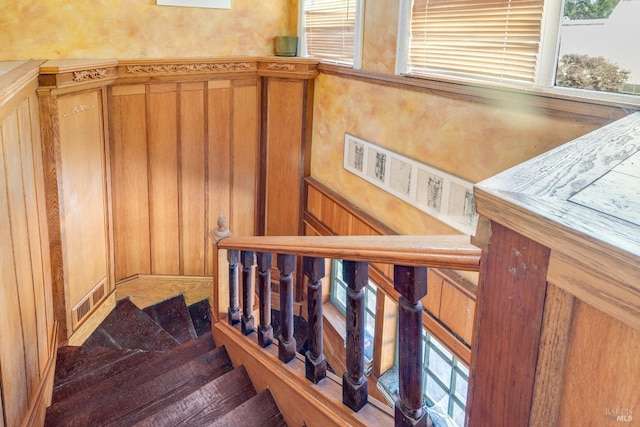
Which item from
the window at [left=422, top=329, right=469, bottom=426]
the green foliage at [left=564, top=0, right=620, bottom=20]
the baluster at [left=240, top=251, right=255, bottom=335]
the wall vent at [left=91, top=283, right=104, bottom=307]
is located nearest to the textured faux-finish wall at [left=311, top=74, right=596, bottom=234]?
the green foliage at [left=564, top=0, right=620, bottom=20]

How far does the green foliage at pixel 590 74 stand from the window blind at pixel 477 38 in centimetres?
15

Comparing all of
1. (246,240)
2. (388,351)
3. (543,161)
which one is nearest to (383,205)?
(388,351)

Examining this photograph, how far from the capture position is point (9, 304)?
6.27 ft

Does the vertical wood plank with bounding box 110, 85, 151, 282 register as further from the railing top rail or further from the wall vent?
the railing top rail

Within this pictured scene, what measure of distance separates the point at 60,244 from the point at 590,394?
3.13 metres

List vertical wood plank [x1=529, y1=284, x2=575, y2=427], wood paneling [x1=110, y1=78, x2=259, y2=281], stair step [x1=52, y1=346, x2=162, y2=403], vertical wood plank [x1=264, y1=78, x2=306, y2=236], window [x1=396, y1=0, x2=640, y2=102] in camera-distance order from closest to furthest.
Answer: vertical wood plank [x1=529, y1=284, x2=575, y2=427] < window [x1=396, y1=0, x2=640, y2=102] < stair step [x1=52, y1=346, x2=162, y2=403] < wood paneling [x1=110, y1=78, x2=259, y2=281] < vertical wood plank [x1=264, y1=78, x2=306, y2=236]

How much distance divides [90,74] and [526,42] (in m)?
A: 2.56

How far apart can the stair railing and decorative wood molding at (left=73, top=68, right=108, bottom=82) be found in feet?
6.28

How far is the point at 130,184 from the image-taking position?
13.0ft

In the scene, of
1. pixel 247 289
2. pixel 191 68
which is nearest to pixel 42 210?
pixel 247 289

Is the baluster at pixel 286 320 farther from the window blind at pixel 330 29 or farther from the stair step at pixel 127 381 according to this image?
the window blind at pixel 330 29

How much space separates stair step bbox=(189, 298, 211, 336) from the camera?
4.07 metres

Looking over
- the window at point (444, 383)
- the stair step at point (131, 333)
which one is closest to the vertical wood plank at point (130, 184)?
the stair step at point (131, 333)

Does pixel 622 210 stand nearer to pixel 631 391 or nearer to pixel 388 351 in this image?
pixel 631 391
